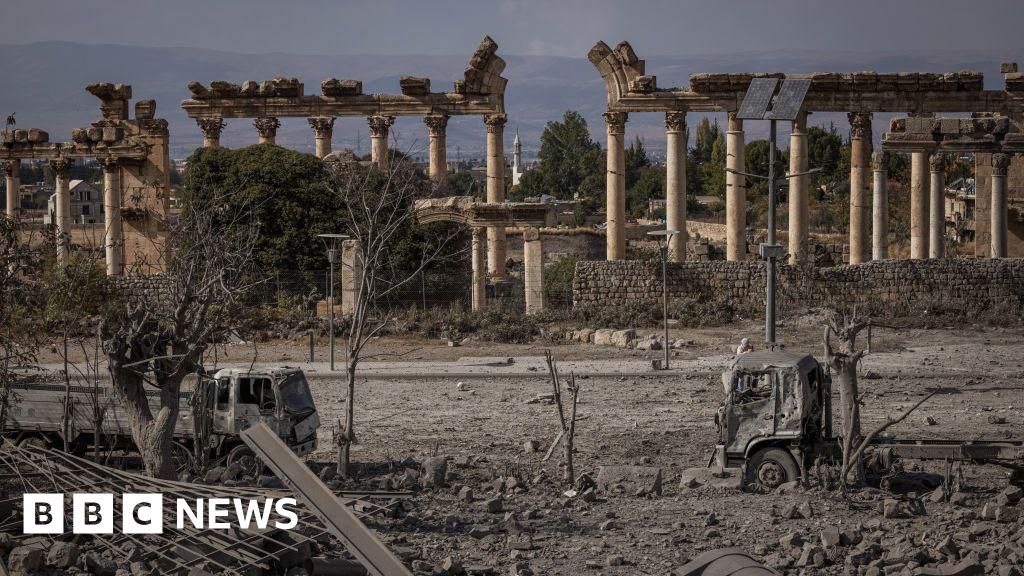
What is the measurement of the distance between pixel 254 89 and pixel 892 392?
26006mm

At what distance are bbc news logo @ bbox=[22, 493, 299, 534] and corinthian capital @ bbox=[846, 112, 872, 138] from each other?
28.9 metres

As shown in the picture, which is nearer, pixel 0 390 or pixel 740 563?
pixel 740 563

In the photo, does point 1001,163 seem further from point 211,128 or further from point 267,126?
point 211,128

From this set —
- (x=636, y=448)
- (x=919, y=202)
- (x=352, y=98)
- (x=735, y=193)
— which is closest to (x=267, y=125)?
(x=352, y=98)

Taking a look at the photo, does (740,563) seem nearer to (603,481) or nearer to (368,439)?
(603,481)

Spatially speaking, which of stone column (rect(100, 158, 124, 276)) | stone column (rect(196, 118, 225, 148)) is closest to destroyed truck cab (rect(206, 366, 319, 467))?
stone column (rect(100, 158, 124, 276))

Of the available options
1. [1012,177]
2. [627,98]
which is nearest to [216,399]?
[627,98]

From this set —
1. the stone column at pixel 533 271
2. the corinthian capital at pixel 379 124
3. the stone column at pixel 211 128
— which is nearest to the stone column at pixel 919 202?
the stone column at pixel 533 271

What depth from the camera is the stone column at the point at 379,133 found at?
44688 mm

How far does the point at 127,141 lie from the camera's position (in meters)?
43.2

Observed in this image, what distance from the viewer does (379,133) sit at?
45219 millimetres

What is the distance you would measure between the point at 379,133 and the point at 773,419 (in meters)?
28.6

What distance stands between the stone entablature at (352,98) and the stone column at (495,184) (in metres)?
0.45

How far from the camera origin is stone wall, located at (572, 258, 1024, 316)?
3697 cm
